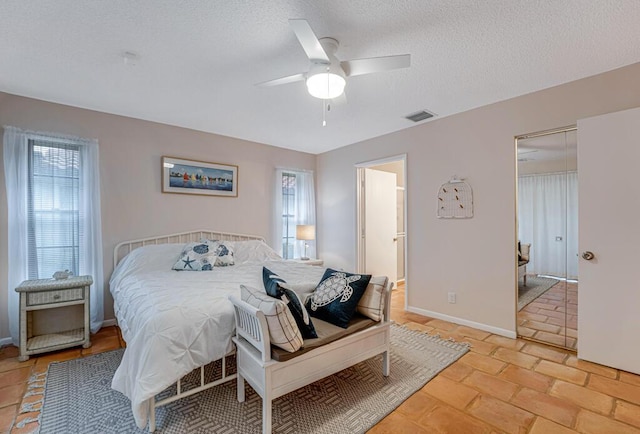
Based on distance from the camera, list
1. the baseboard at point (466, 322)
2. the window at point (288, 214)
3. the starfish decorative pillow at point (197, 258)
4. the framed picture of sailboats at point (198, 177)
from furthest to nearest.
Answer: the window at point (288, 214), the framed picture of sailboats at point (198, 177), the starfish decorative pillow at point (197, 258), the baseboard at point (466, 322)

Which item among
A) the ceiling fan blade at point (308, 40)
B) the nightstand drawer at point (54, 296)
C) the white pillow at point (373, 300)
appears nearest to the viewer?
the ceiling fan blade at point (308, 40)

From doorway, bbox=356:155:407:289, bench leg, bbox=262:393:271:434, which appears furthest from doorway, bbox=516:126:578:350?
bench leg, bbox=262:393:271:434

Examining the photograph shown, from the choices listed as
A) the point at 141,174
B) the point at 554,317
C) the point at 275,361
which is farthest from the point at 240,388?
the point at 554,317

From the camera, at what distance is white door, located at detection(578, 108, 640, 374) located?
7.63ft

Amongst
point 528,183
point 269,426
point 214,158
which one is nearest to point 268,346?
point 269,426

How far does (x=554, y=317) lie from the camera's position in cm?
288

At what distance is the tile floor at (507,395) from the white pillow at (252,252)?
5.14 feet

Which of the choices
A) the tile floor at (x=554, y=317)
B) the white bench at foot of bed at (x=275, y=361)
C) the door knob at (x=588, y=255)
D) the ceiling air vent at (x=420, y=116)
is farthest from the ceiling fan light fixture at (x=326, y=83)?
the tile floor at (x=554, y=317)

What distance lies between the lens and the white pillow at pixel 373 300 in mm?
2207

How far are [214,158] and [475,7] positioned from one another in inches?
138

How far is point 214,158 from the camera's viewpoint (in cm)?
421

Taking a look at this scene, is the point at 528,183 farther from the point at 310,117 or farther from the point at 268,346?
the point at 268,346

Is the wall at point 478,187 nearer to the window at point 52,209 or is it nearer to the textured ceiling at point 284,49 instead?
the textured ceiling at point 284,49

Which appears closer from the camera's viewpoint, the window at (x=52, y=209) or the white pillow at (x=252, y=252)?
the window at (x=52, y=209)
